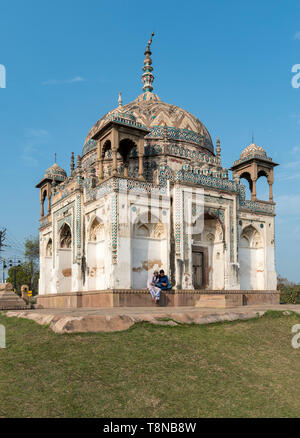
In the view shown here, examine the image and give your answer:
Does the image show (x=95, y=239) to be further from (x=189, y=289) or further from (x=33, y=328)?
(x=33, y=328)

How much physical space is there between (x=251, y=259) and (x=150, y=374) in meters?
13.8

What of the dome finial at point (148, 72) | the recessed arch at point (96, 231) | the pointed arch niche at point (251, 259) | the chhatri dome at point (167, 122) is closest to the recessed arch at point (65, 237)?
the recessed arch at point (96, 231)

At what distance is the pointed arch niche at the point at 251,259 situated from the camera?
18.7 meters

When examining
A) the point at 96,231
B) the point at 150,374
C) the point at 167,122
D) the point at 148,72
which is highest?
the point at 148,72

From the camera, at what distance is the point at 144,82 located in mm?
24812

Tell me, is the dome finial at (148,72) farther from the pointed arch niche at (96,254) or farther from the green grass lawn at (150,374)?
the green grass lawn at (150,374)

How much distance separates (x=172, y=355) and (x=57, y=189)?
583 inches

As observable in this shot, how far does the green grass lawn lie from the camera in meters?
5.17

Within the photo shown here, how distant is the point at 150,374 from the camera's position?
19.9 ft

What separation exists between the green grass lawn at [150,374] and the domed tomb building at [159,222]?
531cm

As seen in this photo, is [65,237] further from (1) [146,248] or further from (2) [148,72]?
(2) [148,72]

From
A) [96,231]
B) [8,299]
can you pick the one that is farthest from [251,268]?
[8,299]
